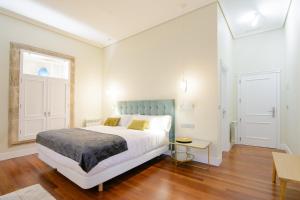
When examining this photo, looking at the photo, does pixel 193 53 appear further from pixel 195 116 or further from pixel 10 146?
pixel 10 146

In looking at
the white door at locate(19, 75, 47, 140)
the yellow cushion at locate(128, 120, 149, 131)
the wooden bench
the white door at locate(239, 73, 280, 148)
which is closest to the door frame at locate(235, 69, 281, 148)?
the white door at locate(239, 73, 280, 148)

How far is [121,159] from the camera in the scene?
7.84 feet

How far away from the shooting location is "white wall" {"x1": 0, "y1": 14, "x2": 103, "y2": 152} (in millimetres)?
3434

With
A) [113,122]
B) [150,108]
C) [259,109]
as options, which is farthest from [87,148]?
[259,109]

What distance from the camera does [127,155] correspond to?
2494 mm

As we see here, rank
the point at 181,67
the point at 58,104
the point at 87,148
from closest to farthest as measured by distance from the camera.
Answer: the point at 87,148, the point at 181,67, the point at 58,104

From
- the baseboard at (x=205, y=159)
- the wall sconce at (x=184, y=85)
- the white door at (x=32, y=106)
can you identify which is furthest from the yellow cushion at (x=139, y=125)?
the white door at (x=32, y=106)

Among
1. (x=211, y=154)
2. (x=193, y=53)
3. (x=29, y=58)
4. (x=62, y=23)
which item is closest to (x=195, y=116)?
(x=211, y=154)

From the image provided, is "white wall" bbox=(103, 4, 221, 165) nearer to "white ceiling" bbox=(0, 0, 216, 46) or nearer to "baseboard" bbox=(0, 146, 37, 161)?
"white ceiling" bbox=(0, 0, 216, 46)

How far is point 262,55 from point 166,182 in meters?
4.40

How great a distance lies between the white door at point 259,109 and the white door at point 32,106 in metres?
5.69

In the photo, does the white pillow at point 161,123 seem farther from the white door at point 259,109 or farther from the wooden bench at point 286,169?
the white door at point 259,109

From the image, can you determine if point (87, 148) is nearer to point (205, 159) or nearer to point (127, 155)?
point (127, 155)

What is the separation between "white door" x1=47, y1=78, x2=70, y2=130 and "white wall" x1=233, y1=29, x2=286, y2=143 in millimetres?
5188
